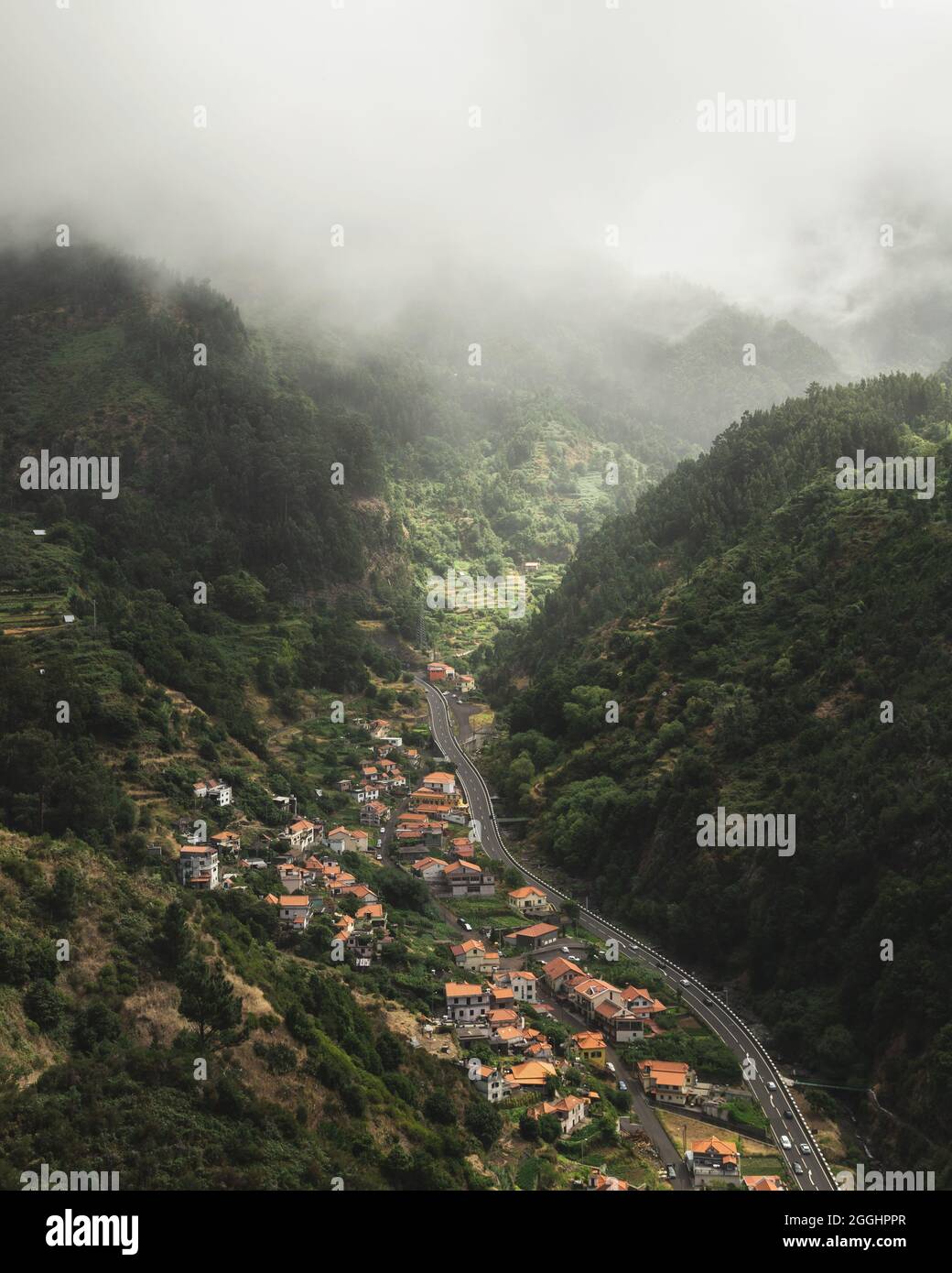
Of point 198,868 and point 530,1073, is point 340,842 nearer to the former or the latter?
point 198,868

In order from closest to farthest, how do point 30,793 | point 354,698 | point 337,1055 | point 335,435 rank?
1. point 337,1055
2. point 30,793
3. point 354,698
4. point 335,435

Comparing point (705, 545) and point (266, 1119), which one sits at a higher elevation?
point (705, 545)

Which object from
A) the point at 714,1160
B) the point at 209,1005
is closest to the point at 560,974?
the point at 714,1160

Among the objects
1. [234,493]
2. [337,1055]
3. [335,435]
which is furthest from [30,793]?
[335,435]

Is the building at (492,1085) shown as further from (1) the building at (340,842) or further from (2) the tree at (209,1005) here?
(1) the building at (340,842)

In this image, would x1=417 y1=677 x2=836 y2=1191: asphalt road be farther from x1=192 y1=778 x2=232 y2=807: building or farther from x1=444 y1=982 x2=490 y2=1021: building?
x1=192 y1=778 x2=232 y2=807: building
